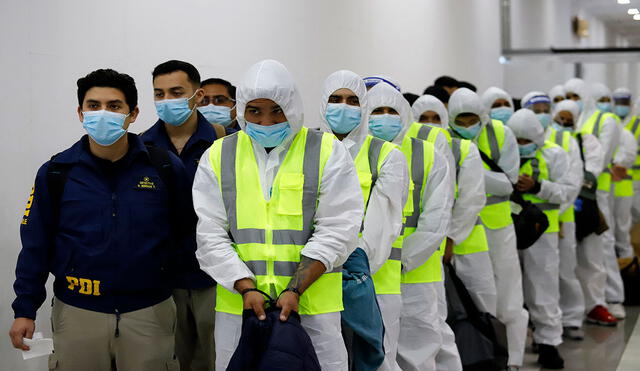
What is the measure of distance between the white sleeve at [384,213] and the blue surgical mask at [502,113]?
3.40 metres

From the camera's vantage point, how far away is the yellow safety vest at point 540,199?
7316 millimetres

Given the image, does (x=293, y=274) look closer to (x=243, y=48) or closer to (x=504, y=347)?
(x=504, y=347)

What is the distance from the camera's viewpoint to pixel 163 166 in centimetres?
407

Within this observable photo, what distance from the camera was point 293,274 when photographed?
3.63 m

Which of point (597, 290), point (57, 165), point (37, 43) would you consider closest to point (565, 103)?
point (597, 290)

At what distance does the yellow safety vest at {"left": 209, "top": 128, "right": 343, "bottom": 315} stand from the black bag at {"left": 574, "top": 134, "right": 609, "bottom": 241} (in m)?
5.26

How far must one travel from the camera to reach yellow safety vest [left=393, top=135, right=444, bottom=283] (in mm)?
5184

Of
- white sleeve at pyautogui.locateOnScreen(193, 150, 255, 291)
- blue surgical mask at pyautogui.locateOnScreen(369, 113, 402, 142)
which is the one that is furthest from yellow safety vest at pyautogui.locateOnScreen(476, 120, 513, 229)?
white sleeve at pyautogui.locateOnScreen(193, 150, 255, 291)

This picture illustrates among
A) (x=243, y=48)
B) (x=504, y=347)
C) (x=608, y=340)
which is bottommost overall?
(x=608, y=340)

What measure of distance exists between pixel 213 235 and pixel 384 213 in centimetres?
114

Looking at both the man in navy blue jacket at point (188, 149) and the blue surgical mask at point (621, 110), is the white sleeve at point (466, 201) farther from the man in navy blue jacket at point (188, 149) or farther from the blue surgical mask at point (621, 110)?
the blue surgical mask at point (621, 110)

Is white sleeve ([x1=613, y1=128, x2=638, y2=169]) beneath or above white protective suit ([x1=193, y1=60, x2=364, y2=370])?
beneath

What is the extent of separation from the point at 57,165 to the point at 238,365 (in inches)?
46.1

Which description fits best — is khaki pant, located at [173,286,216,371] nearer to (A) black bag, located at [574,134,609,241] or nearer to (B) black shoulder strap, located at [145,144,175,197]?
(B) black shoulder strap, located at [145,144,175,197]
